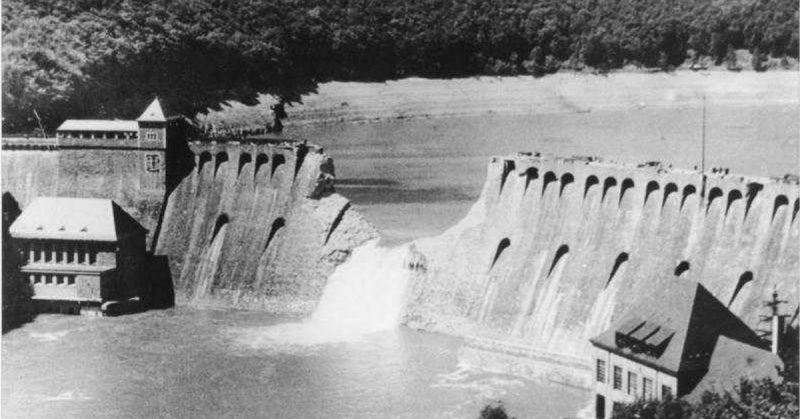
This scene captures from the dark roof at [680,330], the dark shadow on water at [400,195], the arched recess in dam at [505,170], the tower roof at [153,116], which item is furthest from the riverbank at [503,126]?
the dark roof at [680,330]

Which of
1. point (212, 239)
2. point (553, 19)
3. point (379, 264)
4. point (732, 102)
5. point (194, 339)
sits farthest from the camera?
point (553, 19)

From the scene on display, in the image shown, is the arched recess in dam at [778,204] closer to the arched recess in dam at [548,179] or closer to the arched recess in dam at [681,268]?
the arched recess in dam at [681,268]

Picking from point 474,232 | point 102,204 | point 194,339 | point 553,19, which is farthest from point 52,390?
point 553,19

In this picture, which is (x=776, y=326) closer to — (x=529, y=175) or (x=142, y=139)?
(x=529, y=175)

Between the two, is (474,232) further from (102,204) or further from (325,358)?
(102,204)

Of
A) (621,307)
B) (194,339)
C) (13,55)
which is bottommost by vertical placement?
(194,339)

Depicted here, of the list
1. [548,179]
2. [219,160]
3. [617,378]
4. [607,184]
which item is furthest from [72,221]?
[617,378]
